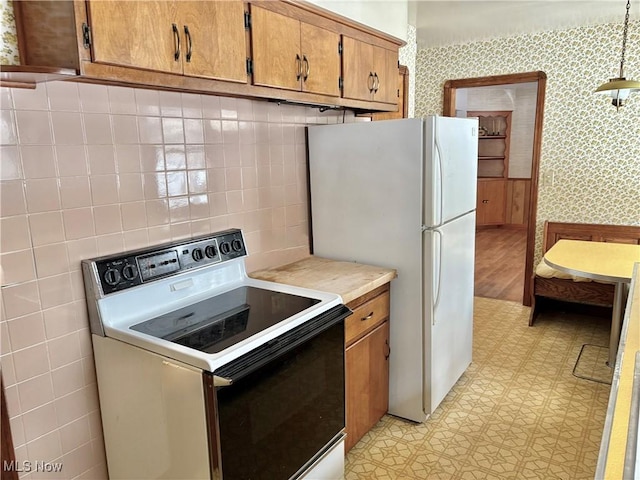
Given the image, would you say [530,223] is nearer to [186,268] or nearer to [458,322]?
[458,322]

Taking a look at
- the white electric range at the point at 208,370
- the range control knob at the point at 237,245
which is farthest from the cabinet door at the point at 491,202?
the white electric range at the point at 208,370

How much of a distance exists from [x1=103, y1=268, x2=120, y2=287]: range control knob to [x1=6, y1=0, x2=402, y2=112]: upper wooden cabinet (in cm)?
65

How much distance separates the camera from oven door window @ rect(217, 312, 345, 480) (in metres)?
1.48

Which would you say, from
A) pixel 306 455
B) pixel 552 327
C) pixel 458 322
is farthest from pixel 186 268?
pixel 552 327

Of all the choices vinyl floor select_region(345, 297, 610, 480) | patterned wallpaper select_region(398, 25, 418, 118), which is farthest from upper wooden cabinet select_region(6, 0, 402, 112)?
vinyl floor select_region(345, 297, 610, 480)

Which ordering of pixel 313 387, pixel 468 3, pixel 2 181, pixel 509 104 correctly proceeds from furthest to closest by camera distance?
1. pixel 509 104
2. pixel 468 3
3. pixel 313 387
4. pixel 2 181

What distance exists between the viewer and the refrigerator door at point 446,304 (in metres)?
2.43

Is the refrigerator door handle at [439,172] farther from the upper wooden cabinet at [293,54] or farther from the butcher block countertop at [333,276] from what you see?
the upper wooden cabinet at [293,54]

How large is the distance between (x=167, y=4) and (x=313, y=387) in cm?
145

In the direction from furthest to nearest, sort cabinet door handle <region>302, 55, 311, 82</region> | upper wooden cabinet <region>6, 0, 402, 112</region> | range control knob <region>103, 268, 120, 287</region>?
cabinet door handle <region>302, 55, 311, 82</region> < range control knob <region>103, 268, 120, 287</region> < upper wooden cabinet <region>6, 0, 402, 112</region>

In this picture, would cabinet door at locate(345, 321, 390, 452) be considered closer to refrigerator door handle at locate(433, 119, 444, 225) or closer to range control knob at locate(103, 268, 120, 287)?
refrigerator door handle at locate(433, 119, 444, 225)

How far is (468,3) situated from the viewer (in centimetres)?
335

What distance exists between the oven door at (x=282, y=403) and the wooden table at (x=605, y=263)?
1783mm

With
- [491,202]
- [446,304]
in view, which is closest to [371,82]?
[446,304]
